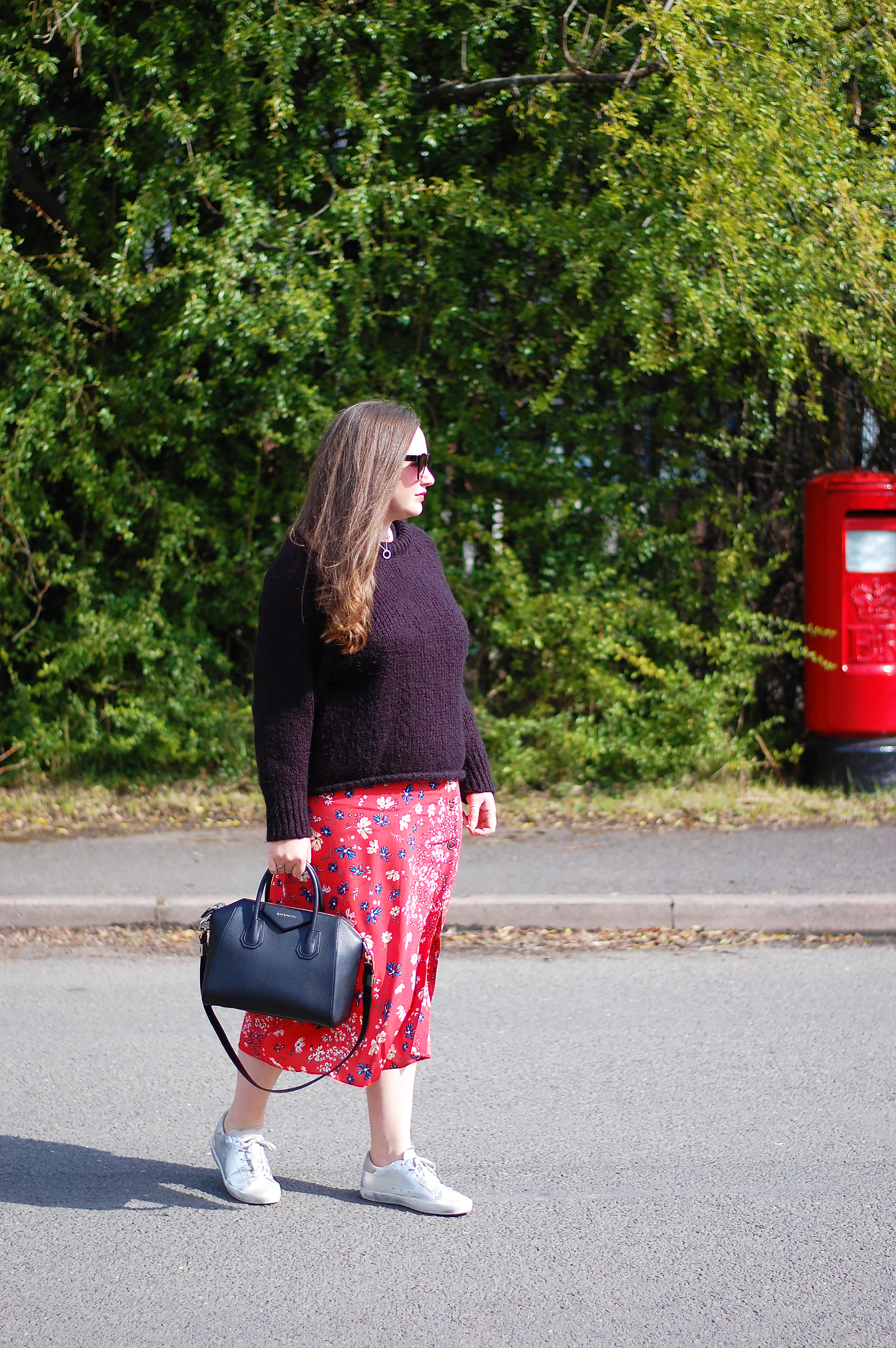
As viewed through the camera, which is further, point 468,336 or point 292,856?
point 468,336

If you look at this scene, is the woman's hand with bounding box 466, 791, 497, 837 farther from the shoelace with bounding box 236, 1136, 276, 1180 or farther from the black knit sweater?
the shoelace with bounding box 236, 1136, 276, 1180

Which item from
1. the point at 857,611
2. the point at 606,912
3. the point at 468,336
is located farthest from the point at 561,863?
the point at 468,336

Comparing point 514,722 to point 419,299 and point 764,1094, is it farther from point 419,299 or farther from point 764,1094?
point 764,1094

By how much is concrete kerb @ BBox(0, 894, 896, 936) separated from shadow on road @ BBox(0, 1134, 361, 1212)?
6.98ft

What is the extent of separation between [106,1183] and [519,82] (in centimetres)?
602

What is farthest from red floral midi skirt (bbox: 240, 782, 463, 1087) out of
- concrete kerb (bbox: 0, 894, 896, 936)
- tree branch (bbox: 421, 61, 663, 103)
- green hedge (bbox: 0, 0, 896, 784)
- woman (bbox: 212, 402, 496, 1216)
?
tree branch (bbox: 421, 61, 663, 103)

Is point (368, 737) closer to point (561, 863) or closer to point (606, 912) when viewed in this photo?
point (606, 912)

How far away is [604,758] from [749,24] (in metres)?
4.07

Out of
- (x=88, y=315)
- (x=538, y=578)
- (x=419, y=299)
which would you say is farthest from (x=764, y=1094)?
(x=88, y=315)

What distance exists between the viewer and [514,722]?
7488 mm

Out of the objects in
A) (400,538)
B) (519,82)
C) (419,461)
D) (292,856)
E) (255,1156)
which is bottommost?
(255,1156)

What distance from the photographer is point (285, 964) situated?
8.66 ft

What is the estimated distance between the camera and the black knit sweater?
2709 mm

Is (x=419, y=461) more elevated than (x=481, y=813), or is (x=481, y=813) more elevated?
(x=419, y=461)
